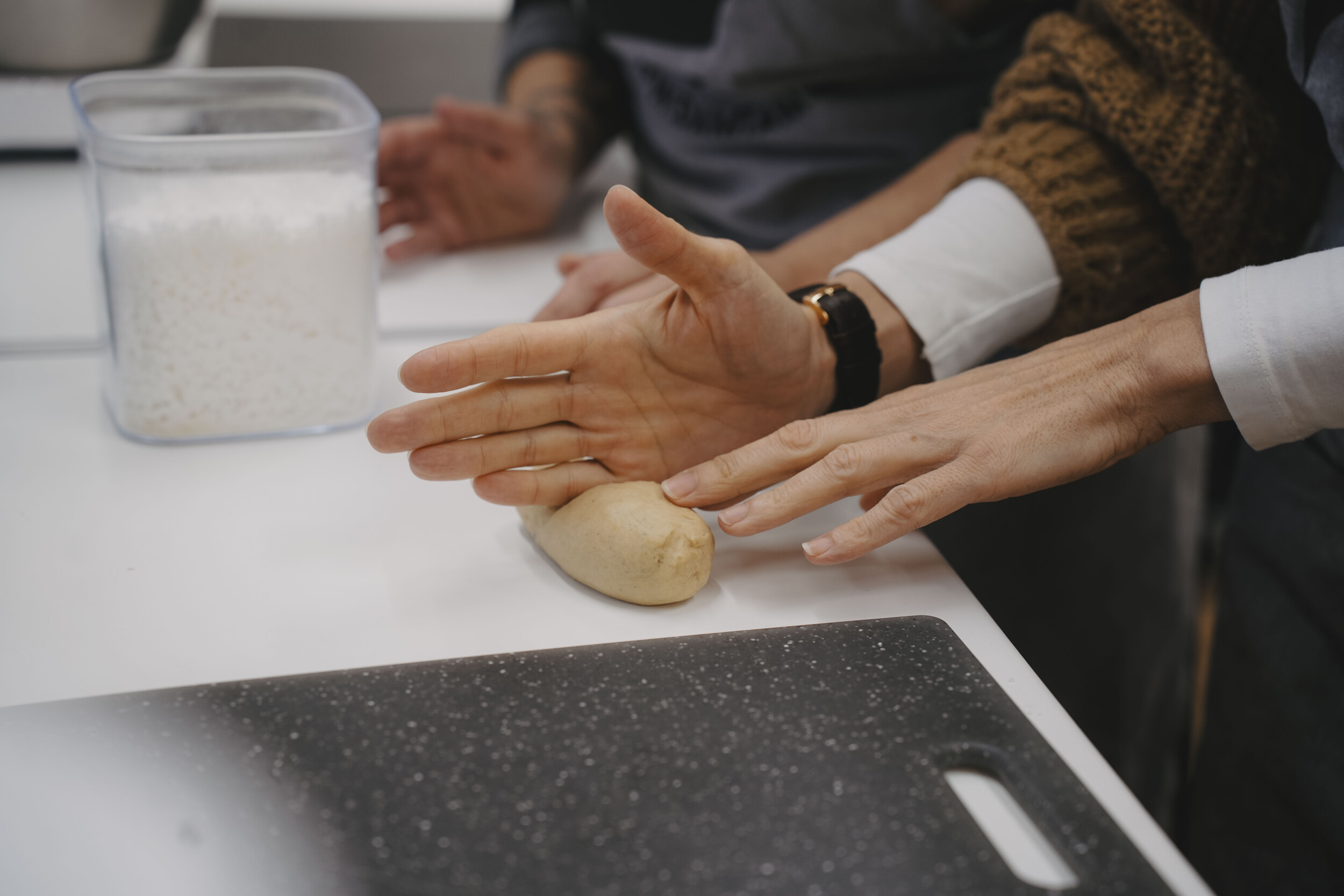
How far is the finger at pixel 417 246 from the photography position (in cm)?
109

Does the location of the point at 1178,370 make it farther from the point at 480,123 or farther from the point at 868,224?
the point at 480,123

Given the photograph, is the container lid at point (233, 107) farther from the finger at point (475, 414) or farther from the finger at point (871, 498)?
the finger at point (871, 498)

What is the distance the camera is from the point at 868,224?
3.06 feet

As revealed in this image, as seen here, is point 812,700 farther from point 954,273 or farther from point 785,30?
point 785,30

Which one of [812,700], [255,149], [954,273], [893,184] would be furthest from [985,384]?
[255,149]

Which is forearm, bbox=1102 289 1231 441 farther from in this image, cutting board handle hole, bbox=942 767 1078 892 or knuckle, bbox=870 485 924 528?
cutting board handle hole, bbox=942 767 1078 892

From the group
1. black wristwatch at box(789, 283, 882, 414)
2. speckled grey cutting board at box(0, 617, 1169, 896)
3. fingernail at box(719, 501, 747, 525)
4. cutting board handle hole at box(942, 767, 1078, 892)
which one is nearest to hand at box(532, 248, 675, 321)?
black wristwatch at box(789, 283, 882, 414)

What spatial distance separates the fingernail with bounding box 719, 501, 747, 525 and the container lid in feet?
1.25

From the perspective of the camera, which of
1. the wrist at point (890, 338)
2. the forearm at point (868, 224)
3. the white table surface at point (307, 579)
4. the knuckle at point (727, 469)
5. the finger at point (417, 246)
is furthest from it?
the finger at point (417, 246)

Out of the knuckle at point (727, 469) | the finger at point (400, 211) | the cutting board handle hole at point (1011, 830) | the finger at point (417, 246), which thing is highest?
the knuckle at point (727, 469)

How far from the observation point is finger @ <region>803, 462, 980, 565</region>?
1.87 feet

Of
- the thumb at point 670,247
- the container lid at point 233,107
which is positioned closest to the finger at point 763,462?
the thumb at point 670,247

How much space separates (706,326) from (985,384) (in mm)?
186

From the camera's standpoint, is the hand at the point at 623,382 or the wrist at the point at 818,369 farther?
the wrist at the point at 818,369
